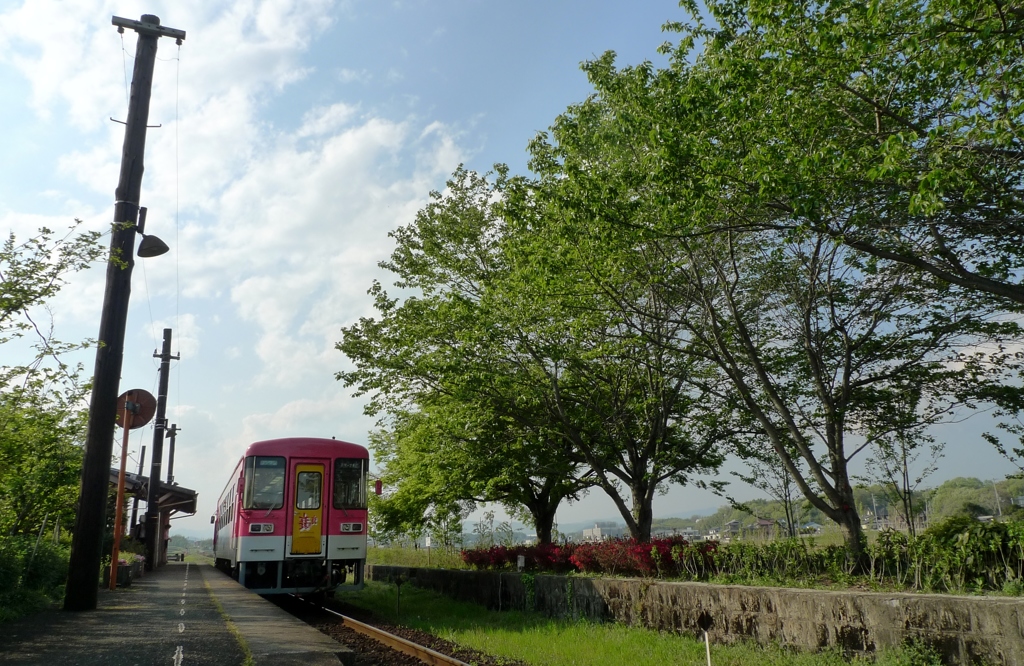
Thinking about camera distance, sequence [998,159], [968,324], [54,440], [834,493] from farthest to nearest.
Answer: [54,440], [968,324], [834,493], [998,159]

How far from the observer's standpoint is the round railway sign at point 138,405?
40.3 ft

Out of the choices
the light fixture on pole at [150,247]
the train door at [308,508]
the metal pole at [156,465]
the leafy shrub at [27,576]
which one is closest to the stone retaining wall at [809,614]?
the train door at [308,508]

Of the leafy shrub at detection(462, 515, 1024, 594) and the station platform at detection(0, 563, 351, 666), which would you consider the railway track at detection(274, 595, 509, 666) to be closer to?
the station platform at detection(0, 563, 351, 666)

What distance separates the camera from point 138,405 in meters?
12.4

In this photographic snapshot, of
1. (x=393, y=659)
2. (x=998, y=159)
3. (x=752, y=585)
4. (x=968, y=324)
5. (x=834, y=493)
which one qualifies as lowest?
(x=393, y=659)

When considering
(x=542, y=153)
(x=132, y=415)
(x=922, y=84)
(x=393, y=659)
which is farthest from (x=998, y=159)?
(x=132, y=415)

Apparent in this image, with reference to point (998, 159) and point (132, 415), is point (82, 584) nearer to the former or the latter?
point (132, 415)

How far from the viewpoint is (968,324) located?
12156mm

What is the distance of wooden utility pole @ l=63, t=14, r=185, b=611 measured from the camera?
8.98 metres

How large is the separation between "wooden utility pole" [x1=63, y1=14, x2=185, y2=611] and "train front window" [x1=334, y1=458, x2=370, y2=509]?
233 inches

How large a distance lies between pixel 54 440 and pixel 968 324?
1738 cm

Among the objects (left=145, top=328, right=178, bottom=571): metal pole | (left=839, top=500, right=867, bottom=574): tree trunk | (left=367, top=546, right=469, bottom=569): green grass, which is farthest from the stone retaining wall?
(left=145, top=328, right=178, bottom=571): metal pole

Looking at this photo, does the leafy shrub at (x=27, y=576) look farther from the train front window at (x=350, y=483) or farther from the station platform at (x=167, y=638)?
the train front window at (x=350, y=483)

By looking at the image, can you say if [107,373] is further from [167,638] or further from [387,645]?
[387,645]
